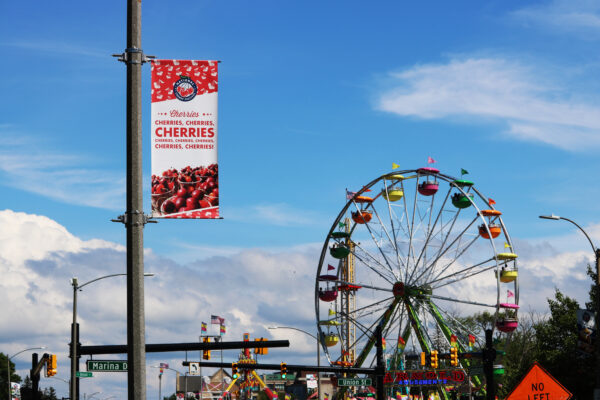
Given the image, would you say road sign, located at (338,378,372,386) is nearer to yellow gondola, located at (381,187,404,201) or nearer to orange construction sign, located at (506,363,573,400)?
yellow gondola, located at (381,187,404,201)

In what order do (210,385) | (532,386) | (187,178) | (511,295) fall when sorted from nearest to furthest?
(187,178) → (532,386) → (511,295) → (210,385)

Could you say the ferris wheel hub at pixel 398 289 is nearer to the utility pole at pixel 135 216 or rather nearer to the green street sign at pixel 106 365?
the green street sign at pixel 106 365

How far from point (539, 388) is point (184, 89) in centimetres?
742

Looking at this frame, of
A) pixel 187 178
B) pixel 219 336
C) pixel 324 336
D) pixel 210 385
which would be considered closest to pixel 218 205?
pixel 187 178

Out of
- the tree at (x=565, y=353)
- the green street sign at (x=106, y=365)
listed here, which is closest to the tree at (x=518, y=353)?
the tree at (x=565, y=353)

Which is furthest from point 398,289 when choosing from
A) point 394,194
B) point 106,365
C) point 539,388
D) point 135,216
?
point 135,216

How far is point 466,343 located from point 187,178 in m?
49.0

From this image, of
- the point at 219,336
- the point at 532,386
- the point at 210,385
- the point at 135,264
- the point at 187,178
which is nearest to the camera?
the point at 135,264

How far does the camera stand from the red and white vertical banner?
37.8 ft

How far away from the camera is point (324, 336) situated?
213 ft

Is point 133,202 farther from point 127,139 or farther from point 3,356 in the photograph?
point 3,356

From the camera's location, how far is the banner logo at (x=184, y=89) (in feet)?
Answer: 38.4

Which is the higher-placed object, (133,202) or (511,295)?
(511,295)

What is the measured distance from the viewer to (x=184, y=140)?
11594mm
